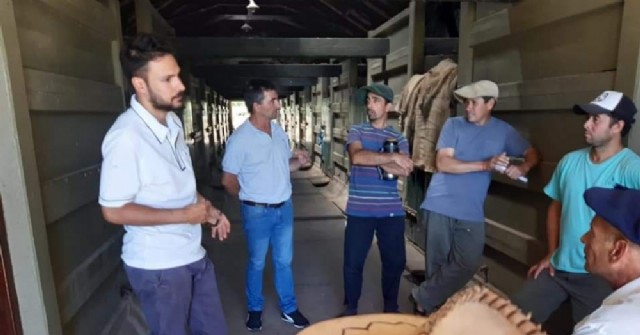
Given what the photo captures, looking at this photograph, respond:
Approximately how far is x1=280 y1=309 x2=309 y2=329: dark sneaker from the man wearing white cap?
0.78m

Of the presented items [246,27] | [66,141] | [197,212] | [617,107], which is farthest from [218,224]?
[246,27]

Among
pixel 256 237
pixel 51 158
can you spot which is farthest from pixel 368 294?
pixel 51 158

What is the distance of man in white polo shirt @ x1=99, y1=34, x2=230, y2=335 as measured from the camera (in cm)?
150

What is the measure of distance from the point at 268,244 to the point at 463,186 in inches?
50.0

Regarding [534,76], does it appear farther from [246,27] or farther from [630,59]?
[246,27]

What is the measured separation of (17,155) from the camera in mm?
1416

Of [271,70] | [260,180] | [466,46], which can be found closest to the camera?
[260,180]

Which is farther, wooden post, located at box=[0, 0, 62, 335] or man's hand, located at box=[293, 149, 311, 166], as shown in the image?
man's hand, located at box=[293, 149, 311, 166]

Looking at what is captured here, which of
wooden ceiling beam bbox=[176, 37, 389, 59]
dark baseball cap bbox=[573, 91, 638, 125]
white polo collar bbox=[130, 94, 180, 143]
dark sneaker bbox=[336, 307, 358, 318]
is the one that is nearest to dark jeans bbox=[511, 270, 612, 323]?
dark baseball cap bbox=[573, 91, 638, 125]

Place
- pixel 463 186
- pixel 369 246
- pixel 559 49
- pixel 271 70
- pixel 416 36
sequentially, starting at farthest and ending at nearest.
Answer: pixel 271 70 → pixel 416 36 → pixel 369 246 → pixel 463 186 → pixel 559 49

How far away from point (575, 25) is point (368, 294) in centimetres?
227

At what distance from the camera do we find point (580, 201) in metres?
1.78

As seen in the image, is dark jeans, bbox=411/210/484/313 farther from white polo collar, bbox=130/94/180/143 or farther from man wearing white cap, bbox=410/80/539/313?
white polo collar, bbox=130/94/180/143

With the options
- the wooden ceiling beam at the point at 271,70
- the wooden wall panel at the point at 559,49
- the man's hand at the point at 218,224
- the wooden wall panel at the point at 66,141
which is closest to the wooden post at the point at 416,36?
the wooden wall panel at the point at 559,49
